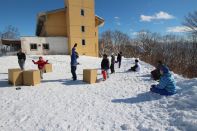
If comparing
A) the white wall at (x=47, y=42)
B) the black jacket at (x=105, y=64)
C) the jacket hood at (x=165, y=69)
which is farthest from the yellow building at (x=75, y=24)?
the jacket hood at (x=165, y=69)

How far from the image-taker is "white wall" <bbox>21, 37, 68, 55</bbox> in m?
32.5

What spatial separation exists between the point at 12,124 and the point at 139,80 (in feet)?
27.6

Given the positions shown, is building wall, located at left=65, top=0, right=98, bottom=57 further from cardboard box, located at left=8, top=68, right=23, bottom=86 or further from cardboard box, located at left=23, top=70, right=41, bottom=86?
cardboard box, located at left=23, top=70, right=41, bottom=86

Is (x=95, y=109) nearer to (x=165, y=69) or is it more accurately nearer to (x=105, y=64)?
(x=165, y=69)

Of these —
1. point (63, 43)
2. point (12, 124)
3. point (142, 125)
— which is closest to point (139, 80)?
point (142, 125)

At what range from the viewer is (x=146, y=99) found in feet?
28.7

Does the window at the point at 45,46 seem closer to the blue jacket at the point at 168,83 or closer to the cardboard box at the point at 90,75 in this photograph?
the cardboard box at the point at 90,75

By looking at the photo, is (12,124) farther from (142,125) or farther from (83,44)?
(83,44)

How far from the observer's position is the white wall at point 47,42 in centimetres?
3250

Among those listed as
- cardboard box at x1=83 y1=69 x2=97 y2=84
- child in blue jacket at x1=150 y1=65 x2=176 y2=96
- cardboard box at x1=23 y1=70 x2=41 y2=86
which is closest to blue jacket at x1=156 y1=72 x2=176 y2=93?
child in blue jacket at x1=150 y1=65 x2=176 y2=96

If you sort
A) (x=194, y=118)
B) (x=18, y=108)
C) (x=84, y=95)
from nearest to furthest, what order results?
1. (x=194, y=118)
2. (x=18, y=108)
3. (x=84, y=95)

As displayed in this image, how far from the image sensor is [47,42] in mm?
33750

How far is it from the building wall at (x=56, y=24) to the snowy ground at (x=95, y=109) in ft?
84.4

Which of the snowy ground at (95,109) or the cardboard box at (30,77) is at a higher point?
the cardboard box at (30,77)
